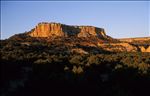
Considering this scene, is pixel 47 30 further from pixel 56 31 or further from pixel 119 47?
pixel 119 47

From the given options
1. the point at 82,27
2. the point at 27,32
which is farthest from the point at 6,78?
the point at 82,27

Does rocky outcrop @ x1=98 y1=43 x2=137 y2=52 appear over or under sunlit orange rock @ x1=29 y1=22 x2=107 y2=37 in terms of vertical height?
under

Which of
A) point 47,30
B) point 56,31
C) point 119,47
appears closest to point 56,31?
point 56,31

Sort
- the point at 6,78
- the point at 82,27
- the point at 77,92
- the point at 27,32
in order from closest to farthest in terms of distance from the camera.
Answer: the point at 77,92, the point at 6,78, the point at 27,32, the point at 82,27

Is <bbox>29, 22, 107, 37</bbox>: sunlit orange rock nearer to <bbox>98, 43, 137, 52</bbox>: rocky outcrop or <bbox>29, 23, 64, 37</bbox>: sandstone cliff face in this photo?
<bbox>29, 23, 64, 37</bbox>: sandstone cliff face

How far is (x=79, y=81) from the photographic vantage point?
2611cm

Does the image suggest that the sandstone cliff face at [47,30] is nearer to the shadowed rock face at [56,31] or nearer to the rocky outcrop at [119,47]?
the shadowed rock face at [56,31]

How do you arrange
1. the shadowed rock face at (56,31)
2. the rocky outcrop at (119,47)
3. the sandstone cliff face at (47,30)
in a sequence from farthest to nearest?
the sandstone cliff face at (47,30) → the shadowed rock face at (56,31) → the rocky outcrop at (119,47)

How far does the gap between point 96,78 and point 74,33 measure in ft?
274

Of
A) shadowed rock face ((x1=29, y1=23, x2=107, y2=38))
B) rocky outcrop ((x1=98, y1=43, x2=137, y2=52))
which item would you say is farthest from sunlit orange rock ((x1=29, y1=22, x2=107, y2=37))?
rocky outcrop ((x1=98, y1=43, x2=137, y2=52))

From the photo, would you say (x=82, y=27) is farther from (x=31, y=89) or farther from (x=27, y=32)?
(x=31, y=89)

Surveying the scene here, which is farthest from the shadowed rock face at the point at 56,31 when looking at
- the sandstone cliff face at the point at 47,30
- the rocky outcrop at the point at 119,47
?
the rocky outcrop at the point at 119,47

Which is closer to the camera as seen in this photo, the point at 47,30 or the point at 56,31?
the point at 56,31

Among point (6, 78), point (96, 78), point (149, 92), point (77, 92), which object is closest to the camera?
point (77, 92)
